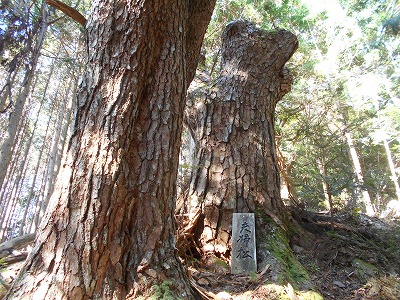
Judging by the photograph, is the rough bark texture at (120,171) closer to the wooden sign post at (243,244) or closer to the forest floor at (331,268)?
the forest floor at (331,268)

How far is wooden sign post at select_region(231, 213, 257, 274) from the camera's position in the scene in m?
3.07

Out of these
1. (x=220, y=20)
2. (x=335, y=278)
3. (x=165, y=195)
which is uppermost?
(x=220, y=20)

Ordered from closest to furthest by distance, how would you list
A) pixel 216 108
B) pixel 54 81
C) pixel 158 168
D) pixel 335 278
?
pixel 158 168, pixel 335 278, pixel 216 108, pixel 54 81

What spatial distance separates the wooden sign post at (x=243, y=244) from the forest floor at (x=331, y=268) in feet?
0.34

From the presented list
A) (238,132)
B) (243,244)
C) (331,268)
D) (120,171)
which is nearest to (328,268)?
(331,268)

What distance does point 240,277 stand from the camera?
2.96m

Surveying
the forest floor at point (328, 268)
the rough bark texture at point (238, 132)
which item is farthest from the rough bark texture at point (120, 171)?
the rough bark texture at point (238, 132)

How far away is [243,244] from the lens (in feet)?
10.5

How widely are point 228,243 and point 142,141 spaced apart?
Result: 177cm

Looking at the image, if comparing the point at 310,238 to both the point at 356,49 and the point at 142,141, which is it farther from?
the point at 356,49

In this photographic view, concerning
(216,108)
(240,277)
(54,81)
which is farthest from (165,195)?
(54,81)

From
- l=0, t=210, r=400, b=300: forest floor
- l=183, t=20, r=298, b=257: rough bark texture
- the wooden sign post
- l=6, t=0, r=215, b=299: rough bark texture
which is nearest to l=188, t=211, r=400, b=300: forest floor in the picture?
l=0, t=210, r=400, b=300: forest floor

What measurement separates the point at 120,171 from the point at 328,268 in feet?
8.90

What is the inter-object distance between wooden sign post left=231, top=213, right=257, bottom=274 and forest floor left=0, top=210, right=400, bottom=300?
0.10 metres
